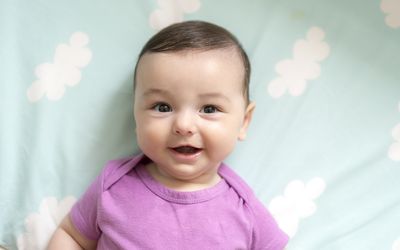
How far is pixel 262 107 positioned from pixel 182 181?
→ 32 cm

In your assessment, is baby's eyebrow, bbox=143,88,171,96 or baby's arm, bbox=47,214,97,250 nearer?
baby's eyebrow, bbox=143,88,171,96

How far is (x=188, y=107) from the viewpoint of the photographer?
3.22 feet

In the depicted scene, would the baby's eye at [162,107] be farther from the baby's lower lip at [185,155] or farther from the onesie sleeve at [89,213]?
the onesie sleeve at [89,213]

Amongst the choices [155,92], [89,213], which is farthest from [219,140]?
[89,213]

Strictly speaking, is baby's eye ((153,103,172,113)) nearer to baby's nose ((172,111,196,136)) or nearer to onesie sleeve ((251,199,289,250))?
baby's nose ((172,111,196,136))

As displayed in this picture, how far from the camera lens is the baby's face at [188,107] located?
97cm

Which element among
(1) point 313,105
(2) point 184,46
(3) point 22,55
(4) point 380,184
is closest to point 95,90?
(3) point 22,55

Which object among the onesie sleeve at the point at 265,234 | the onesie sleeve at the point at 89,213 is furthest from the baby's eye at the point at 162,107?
the onesie sleeve at the point at 265,234

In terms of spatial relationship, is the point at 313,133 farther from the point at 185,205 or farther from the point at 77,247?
the point at 77,247

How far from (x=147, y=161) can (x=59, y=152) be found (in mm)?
230

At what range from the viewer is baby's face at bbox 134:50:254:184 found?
0.97 meters

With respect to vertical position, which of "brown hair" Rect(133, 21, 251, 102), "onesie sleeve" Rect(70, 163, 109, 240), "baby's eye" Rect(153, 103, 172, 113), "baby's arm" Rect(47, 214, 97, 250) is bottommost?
"baby's arm" Rect(47, 214, 97, 250)

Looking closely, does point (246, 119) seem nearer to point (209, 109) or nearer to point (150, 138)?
point (209, 109)

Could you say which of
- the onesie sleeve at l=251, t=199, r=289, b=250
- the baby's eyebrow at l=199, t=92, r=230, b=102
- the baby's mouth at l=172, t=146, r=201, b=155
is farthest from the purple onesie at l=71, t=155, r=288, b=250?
the baby's eyebrow at l=199, t=92, r=230, b=102
